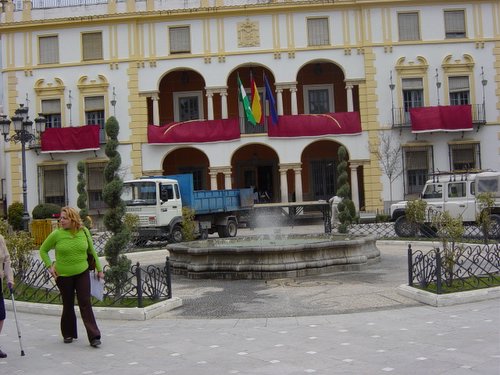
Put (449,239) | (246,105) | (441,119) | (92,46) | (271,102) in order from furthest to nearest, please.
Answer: (92,46) → (246,105) → (271,102) → (441,119) → (449,239)

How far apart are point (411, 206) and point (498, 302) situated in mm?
10229

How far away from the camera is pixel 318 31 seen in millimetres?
34125

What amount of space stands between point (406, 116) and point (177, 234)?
52.7 feet

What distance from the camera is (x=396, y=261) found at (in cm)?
1562

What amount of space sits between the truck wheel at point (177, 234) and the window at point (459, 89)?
1789cm

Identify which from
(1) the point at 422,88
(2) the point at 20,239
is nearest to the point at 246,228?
(1) the point at 422,88

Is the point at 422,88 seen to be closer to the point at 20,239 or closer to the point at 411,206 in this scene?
the point at 411,206

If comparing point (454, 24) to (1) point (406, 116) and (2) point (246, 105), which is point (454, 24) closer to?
(1) point (406, 116)

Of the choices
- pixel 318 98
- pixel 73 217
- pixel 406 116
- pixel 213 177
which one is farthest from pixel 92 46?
pixel 73 217

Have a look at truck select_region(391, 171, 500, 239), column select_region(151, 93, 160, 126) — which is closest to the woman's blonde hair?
truck select_region(391, 171, 500, 239)

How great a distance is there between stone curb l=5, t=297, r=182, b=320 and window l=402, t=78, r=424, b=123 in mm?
25839

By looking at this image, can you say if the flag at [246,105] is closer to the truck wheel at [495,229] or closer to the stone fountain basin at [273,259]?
the truck wheel at [495,229]

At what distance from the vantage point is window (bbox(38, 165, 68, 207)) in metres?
34.8

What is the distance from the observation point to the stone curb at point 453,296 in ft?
32.0
